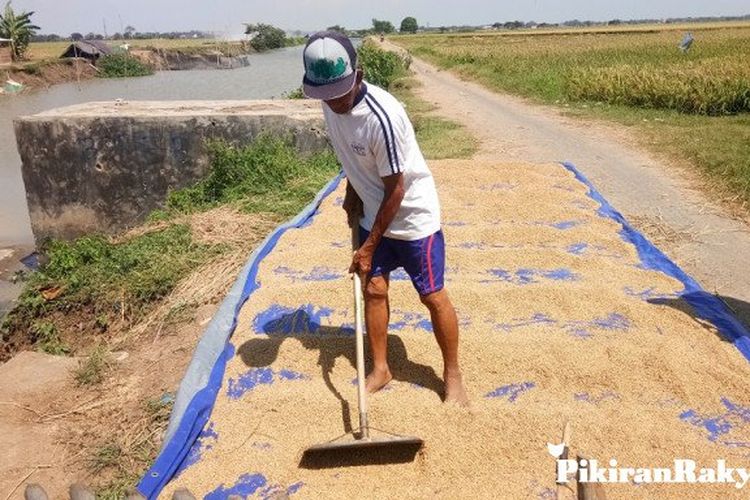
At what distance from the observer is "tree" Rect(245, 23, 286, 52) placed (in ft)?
177

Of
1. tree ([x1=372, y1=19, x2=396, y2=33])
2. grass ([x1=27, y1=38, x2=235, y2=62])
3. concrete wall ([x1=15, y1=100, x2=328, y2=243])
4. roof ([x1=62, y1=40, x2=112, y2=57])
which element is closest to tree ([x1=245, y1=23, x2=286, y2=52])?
grass ([x1=27, y1=38, x2=235, y2=62])

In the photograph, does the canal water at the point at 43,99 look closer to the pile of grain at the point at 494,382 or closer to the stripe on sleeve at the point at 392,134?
the pile of grain at the point at 494,382

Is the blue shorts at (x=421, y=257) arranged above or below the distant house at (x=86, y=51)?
below

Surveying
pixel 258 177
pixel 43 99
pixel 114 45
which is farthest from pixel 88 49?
pixel 258 177

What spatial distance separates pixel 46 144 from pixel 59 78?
78.7 feet

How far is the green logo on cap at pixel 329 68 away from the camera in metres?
1.92

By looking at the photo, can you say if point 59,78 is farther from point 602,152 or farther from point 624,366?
point 624,366

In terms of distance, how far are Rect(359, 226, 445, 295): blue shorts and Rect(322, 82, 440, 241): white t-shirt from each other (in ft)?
0.12

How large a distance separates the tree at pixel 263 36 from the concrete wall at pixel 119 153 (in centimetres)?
5026

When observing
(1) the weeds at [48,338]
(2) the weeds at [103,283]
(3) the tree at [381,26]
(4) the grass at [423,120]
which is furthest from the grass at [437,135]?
(3) the tree at [381,26]

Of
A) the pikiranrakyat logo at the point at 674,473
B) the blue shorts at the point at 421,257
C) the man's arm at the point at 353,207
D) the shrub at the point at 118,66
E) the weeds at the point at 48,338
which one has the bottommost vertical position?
the weeds at the point at 48,338

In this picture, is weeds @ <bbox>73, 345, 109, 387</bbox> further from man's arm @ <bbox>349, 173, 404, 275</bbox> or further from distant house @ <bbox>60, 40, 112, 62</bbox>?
distant house @ <bbox>60, 40, 112, 62</bbox>

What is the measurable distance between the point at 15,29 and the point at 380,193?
32771mm

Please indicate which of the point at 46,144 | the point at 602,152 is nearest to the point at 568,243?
the point at 602,152
